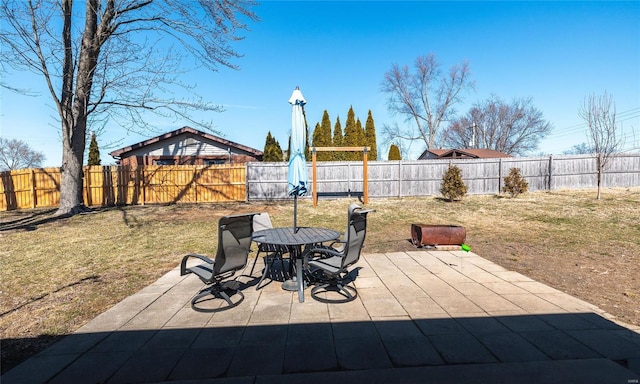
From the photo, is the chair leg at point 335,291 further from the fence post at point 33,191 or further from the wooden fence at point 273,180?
the fence post at point 33,191

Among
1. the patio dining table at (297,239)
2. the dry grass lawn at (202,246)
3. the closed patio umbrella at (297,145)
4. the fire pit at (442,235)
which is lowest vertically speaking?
the dry grass lawn at (202,246)

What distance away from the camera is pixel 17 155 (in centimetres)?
4125

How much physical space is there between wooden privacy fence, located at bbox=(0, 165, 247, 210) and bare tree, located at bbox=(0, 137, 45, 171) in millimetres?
35653

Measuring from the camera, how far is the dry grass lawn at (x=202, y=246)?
3754mm

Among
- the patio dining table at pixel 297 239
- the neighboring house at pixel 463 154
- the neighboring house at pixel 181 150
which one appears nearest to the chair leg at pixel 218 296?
the patio dining table at pixel 297 239

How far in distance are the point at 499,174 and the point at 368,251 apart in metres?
14.1

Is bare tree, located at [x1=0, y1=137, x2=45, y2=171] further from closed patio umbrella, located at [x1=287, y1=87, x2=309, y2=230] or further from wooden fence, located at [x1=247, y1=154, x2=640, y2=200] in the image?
closed patio umbrella, located at [x1=287, y1=87, x2=309, y2=230]

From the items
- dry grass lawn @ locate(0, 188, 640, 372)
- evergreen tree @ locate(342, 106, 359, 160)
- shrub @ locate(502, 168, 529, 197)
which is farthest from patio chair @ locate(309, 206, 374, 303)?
evergreen tree @ locate(342, 106, 359, 160)

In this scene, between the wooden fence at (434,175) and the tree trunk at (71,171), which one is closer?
the tree trunk at (71,171)

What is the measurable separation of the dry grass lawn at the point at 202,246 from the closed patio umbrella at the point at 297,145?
8.64 ft

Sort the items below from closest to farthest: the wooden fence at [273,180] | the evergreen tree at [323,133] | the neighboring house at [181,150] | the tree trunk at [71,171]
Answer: the tree trunk at [71,171] < the wooden fence at [273,180] < the neighboring house at [181,150] < the evergreen tree at [323,133]

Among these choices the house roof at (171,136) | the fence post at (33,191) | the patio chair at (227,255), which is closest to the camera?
the patio chair at (227,255)

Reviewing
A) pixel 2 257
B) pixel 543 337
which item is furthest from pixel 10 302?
pixel 543 337

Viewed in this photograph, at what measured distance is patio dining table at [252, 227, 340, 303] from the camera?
3771 mm
